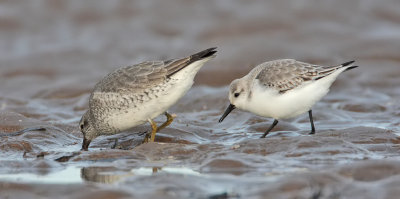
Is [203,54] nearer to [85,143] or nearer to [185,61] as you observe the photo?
[185,61]

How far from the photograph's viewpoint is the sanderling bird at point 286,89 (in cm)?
838

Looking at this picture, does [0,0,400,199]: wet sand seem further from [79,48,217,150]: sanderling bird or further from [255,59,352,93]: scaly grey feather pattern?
[255,59,352,93]: scaly grey feather pattern

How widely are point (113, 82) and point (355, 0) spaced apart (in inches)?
318

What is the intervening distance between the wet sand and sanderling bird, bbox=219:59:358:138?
0.50 m

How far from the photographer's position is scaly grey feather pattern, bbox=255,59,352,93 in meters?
8.42

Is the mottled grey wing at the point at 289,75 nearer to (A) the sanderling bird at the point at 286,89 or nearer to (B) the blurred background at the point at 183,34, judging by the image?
(A) the sanderling bird at the point at 286,89

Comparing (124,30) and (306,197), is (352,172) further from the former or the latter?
(124,30)

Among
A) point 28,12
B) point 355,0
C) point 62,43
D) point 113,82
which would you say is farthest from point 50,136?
point 355,0

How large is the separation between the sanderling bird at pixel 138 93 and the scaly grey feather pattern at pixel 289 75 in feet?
2.69

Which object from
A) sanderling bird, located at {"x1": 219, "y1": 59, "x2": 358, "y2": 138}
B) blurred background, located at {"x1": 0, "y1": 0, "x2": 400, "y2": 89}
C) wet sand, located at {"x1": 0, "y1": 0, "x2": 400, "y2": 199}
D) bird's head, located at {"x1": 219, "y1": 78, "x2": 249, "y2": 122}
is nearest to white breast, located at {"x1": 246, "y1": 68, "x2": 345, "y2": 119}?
sanderling bird, located at {"x1": 219, "y1": 59, "x2": 358, "y2": 138}

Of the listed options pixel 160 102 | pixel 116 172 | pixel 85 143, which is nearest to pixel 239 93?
pixel 160 102

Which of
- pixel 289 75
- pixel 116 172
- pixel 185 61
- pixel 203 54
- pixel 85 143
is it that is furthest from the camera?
pixel 85 143

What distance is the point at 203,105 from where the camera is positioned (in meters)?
11.3

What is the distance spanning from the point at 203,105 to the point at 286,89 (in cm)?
305
